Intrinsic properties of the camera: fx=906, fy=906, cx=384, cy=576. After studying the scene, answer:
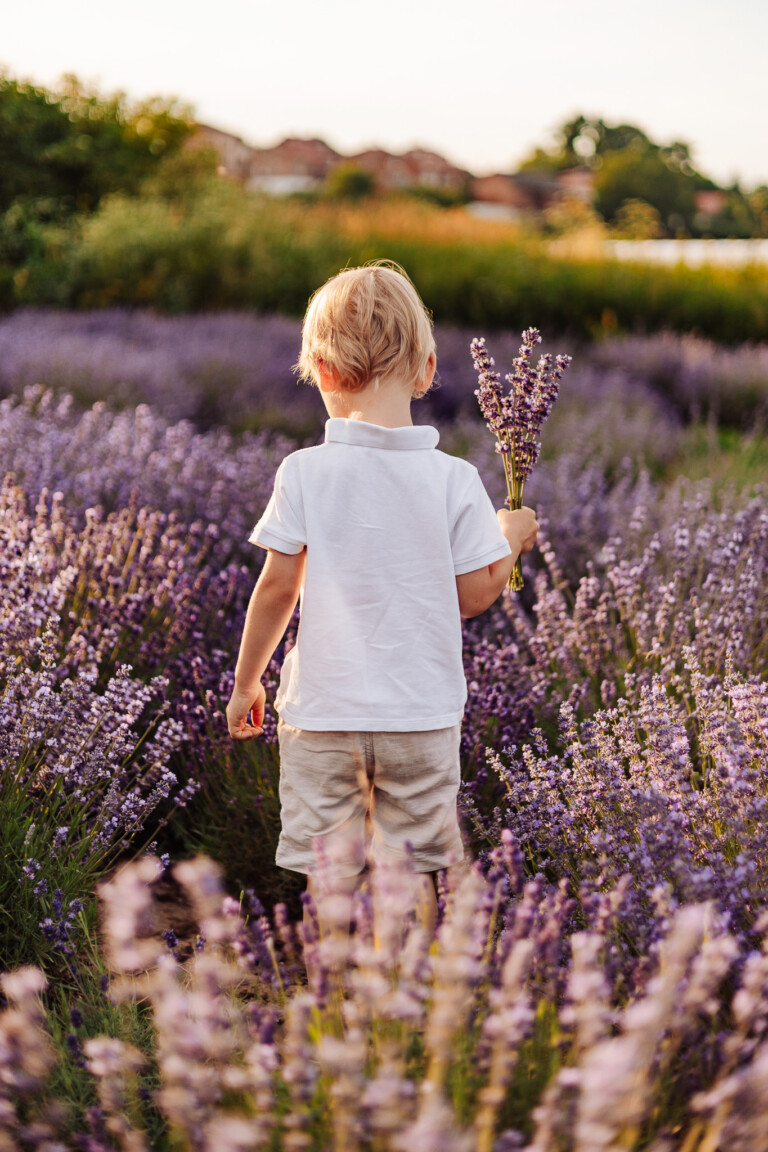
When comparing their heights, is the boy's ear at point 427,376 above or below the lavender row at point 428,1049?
above

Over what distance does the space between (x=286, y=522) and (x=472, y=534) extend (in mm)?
367

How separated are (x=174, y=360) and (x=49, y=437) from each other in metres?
3.04

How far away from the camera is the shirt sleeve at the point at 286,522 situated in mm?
1723

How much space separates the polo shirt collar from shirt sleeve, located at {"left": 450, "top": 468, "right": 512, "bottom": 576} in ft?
0.44

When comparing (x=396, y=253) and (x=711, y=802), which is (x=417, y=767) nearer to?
(x=711, y=802)

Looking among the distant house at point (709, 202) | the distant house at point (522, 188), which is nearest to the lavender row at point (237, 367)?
the distant house at point (709, 202)

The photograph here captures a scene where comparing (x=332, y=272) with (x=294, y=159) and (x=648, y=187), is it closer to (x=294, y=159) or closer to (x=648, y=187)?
(x=648, y=187)

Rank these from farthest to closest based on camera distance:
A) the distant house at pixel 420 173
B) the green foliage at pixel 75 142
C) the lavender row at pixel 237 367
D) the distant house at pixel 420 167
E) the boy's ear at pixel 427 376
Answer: the distant house at pixel 420 167, the distant house at pixel 420 173, the green foliage at pixel 75 142, the lavender row at pixel 237 367, the boy's ear at pixel 427 376

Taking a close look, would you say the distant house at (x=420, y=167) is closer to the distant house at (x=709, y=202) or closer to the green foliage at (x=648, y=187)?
the green foliage at (x=648, y=187)

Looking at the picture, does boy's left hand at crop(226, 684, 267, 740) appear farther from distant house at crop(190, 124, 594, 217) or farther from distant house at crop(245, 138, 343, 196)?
distant house at crop(245, 138, 343, 196)

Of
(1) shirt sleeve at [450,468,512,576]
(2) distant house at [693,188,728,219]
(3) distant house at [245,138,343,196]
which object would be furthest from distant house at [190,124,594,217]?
(1) shirt sleeve at [450,468,512,576]

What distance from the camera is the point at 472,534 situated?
1.79 metres

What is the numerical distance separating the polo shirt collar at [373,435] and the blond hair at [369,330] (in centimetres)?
10

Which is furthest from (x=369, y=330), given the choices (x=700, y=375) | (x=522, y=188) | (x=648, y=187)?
(x=522, y=188)
